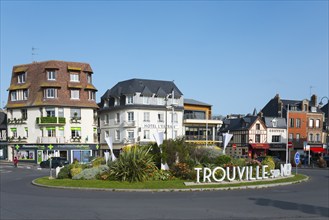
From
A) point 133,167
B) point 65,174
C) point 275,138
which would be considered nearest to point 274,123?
point 275,138

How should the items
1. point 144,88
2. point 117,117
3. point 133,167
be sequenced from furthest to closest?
point 117,117 < point 144,88 < point 133,167

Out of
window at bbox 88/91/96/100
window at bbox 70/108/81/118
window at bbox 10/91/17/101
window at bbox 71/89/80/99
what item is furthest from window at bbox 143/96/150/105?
window at bbox 10/91/17/101

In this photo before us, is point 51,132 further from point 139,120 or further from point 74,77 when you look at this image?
point 139,120

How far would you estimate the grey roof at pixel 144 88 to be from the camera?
189 ft

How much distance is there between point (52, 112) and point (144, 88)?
14.5 metres

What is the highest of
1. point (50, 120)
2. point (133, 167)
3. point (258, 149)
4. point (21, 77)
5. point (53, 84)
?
point (21, 77)

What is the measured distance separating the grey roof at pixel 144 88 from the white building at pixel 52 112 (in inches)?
176

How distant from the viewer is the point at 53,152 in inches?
2156

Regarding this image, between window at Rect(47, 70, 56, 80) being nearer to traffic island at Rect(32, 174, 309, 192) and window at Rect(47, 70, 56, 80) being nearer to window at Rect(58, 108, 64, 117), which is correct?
window at Rect(58, 108, 64, 117)

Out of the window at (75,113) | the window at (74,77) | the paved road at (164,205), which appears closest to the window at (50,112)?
the window at (75,113)

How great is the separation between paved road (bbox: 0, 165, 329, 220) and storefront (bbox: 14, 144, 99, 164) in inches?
1431

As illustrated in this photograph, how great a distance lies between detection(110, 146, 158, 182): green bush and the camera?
70.4 feet

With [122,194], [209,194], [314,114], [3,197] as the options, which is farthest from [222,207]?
[314,114]

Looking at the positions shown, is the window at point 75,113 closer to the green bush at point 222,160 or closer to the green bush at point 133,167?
the green bush at point 133,167
